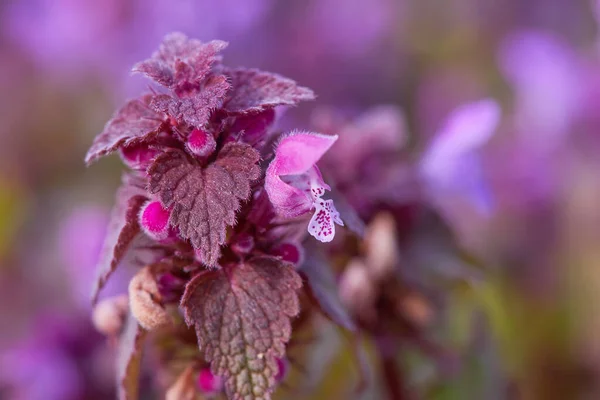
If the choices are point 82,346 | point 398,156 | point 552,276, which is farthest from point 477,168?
point 552,276

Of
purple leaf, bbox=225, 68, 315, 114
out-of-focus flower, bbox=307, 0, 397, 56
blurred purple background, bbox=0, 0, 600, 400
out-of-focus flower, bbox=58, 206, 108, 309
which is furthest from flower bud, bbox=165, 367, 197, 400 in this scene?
out-of-focus flower, bbox=307, 0, 397, 56

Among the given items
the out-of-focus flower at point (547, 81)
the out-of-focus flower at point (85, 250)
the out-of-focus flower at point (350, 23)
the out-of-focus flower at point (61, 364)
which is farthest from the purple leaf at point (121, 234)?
the out-of-focus flower at point (350, 23)

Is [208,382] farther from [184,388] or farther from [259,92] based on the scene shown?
[259,92]

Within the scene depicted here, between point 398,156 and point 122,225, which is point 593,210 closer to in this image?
point 398,156

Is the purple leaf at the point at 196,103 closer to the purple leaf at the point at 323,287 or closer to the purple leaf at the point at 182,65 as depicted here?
the purple leaf at the point at 182,65

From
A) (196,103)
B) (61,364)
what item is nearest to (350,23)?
(61,364)

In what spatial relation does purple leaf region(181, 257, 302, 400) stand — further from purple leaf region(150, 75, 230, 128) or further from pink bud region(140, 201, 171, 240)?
purple leaf region(150, 75, 230, 128)
